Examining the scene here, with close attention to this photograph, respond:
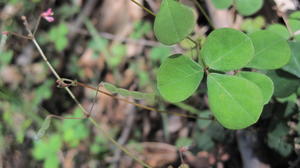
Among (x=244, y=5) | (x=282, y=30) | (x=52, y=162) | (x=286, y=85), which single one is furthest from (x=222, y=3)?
(x=52, y=162)

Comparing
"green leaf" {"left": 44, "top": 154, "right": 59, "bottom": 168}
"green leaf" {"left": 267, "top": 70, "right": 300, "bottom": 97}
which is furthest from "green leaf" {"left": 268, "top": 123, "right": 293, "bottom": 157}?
"green leaf" {"left": 44, "top": 154, "right": 59, "bottom": 168}

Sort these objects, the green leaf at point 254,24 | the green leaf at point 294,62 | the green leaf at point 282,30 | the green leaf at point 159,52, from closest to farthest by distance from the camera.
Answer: the green leaf at point 294,62
the green leaf at point 282,30
the green leaf at point 254,24
the green leaf at point 159,52

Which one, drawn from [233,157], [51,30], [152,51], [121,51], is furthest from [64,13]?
[233,157]

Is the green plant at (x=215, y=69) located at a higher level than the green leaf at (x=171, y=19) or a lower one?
lower

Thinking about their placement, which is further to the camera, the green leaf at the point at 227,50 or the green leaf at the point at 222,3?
the green leaf at the point at 222,3

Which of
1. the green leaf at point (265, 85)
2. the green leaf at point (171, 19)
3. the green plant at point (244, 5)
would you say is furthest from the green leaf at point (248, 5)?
the green leaf at point (171, 19)

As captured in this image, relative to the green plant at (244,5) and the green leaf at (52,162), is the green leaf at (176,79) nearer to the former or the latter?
the green plant at (244,5)

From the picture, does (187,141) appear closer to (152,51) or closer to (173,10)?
(173,10)
